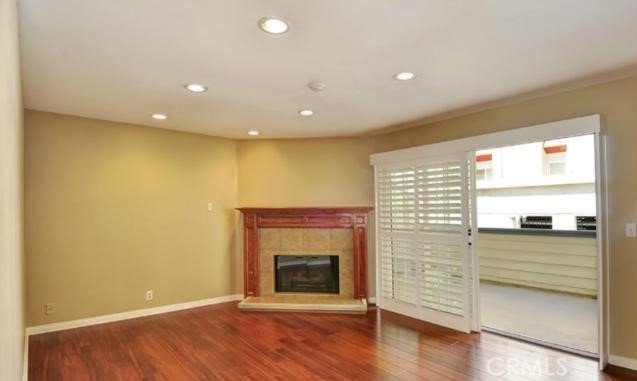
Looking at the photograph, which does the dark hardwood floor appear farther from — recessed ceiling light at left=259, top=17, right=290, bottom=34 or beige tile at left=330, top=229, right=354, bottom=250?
recessed ceiling light at left=259, top=17, right=290, bottom=34

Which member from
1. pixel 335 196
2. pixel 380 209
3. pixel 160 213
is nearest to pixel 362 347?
pixel 380 209

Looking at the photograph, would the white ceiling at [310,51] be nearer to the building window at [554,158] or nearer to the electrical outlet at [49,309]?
the electrical outlet at [49,309]

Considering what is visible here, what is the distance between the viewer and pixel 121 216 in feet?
14.1

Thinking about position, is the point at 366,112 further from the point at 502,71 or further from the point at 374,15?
the point at 374,15

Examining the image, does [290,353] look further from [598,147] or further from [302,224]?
[598,147]

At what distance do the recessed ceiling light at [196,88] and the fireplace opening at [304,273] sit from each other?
2782 mm

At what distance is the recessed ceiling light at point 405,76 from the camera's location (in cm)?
278

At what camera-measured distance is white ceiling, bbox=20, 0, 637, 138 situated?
1883mm

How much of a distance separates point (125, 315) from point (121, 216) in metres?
1.24

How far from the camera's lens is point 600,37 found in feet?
7.30

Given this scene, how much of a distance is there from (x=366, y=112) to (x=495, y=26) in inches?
75.8

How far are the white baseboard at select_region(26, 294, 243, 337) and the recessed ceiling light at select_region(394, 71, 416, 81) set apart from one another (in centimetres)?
393

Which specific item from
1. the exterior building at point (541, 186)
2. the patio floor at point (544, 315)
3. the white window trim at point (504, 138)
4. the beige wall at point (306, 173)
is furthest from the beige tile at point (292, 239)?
the exterior building at point (541, 186)

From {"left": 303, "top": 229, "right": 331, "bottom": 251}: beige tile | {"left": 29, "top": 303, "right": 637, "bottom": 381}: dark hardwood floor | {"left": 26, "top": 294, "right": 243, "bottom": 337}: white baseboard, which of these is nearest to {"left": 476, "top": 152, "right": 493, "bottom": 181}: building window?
{"left": 303, "top": 229, "right": 331, "bottom": 251}: beige tile
